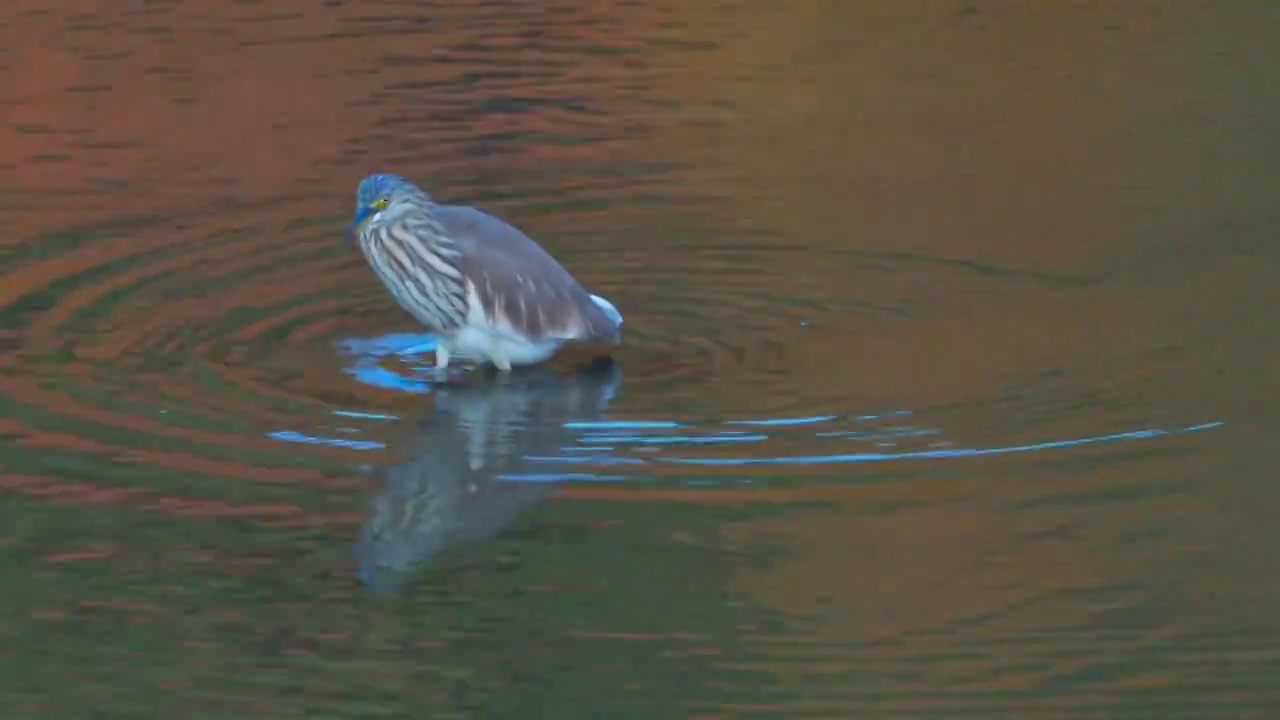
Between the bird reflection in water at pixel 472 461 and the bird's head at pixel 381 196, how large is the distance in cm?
78

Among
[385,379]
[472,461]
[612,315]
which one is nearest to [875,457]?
[472,461]

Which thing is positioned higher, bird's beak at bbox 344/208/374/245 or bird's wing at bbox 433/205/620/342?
bird's beak at bbox 344/208/374/245

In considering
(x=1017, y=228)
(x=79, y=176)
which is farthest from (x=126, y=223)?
(x=1017, y=228)

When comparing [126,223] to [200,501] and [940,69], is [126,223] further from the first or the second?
[940,69]

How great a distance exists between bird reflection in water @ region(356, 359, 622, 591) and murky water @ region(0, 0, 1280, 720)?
0.06ft

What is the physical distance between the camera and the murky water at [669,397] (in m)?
6.43

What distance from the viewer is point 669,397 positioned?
8.56 metres

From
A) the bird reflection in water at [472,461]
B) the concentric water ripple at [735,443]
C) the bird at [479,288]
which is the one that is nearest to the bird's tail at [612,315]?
the bird at [479,288]

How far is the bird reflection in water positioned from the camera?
7.31 m

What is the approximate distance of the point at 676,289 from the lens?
10234mm

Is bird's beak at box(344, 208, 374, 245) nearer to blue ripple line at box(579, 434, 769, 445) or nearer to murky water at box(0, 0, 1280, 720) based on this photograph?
murky water at box(0, 0, 1280, 720)

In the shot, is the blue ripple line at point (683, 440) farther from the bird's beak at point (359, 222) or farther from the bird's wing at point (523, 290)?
the bird's beak at point (359, 222)

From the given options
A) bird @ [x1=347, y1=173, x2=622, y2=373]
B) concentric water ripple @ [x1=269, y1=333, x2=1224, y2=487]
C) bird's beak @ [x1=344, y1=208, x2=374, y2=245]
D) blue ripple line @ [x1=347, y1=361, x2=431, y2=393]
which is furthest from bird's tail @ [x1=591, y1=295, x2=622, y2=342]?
bird's beak @ [x1=344, y1=208, x2=374, y2=245]

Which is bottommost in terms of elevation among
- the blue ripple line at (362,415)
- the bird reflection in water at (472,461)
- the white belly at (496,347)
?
the bird reflection in water at (472,461)
